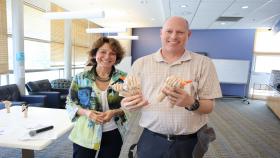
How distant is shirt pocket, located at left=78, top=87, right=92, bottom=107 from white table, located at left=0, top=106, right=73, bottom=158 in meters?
0.37

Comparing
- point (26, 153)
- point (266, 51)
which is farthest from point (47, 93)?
point (266, 51)

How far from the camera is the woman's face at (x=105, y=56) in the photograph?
4.89 ft

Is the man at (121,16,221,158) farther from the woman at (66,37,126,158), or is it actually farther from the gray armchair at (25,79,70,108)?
the gray armchair at (25,79,70,108)

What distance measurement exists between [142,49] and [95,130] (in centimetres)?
804

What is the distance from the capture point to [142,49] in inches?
364

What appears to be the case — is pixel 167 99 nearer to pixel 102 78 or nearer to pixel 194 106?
pixel 194 106

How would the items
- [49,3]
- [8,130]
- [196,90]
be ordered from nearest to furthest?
1. [196,90]
2. [8,130]
3. [49,3]

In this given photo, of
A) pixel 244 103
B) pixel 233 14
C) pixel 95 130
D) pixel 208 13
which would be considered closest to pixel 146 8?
pixel 208 13

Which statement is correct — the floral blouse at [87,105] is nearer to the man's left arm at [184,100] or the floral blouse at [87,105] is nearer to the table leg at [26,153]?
the man's left arm at [184,100]

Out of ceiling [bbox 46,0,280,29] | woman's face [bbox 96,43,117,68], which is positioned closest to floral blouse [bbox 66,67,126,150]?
woman's face [bbox 96,43,117,68]

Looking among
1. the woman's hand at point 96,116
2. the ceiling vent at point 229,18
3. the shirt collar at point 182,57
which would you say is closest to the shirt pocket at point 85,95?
the woman's hand at point 96,116

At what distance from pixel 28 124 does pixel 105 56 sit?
3.29 ft

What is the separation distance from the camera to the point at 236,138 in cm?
385

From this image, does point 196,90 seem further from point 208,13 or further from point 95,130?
point 208,13
